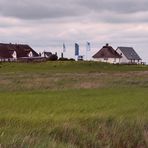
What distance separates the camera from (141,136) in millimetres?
16234

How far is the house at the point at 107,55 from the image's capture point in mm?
142125

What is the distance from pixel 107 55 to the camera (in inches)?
5595

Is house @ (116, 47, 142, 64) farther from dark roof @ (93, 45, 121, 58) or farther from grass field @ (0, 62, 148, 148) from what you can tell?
grass field @ (0, 62, 148, 148)

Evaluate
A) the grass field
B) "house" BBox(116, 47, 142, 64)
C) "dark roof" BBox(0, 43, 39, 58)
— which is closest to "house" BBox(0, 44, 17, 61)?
"dark roof" BBox(0, 43, 39, 58)

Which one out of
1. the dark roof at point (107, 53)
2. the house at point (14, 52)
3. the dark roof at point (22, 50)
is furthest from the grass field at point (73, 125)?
the dark roof at point (107, 53)

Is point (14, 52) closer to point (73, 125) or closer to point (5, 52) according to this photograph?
point (5, 52)

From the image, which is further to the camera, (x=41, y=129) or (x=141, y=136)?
(x=141, y=136)

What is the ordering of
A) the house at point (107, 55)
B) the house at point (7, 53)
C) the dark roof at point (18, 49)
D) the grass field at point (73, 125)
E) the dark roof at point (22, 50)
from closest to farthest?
the grass field at point (73, 125)
the house at point (7, 53)
the dark roof at point (18, 49)
the dark roof at point (22, 50)
the house at point (107, 55)

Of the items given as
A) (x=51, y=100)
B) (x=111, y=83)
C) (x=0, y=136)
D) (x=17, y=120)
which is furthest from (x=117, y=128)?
(x=111, y=83)

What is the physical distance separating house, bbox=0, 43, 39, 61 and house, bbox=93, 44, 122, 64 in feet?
57.7

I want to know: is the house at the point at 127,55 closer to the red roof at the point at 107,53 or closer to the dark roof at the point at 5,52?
the red roof at the point at 107,53

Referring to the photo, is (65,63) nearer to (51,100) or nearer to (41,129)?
(51,100)

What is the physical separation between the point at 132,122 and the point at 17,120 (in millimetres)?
3647

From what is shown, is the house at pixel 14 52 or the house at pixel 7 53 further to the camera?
the house at pixel 14 52
